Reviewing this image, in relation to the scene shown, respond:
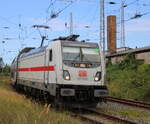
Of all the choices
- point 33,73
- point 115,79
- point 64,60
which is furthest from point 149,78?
point 64,60

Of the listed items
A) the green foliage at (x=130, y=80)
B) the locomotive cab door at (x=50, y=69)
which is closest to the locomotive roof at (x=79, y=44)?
the locomotive cab door at (x=50, y=69)

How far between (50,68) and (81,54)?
56.3 inches

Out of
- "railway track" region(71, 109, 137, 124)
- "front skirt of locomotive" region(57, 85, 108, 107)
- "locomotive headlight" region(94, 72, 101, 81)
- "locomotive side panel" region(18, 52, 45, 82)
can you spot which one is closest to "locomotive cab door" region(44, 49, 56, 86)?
"front skirt of locomotive" region(57, 85, 108, 107)

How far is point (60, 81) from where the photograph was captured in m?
11.4

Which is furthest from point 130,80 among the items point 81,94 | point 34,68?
point 81,94

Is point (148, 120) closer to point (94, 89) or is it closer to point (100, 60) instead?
point (94, 89)

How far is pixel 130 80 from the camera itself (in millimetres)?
20453

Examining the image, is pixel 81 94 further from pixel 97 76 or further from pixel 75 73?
pixel 97 76

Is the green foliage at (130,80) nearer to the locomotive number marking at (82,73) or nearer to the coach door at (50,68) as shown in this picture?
the locomotive number marking at (82,73)

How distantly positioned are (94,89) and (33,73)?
196 inches

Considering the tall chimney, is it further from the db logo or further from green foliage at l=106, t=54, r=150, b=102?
the db logo

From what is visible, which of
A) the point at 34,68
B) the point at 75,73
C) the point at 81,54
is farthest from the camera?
the point at 34,68

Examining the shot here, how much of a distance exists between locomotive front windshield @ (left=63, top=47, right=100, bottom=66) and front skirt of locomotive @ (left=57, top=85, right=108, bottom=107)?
111 centimetres

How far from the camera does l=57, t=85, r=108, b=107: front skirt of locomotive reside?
1146 centimetres
